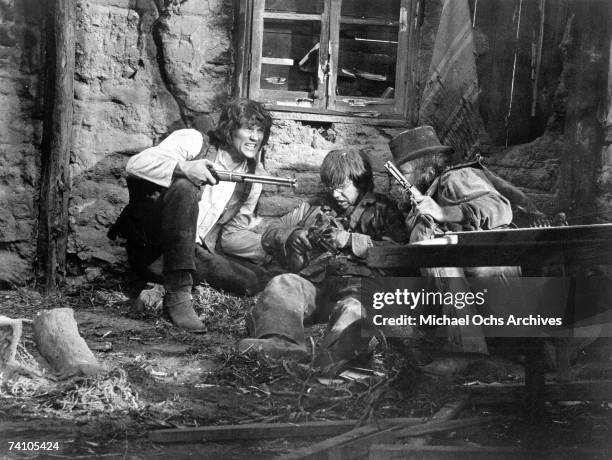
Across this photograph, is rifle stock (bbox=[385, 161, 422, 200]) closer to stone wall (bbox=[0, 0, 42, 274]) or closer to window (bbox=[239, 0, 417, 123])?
window (bbox=[239, 0, 417, 123])

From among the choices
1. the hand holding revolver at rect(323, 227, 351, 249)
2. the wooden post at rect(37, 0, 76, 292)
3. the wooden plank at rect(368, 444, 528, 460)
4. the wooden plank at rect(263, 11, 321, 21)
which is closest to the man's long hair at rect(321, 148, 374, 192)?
the hand holding revolver at rect(323, 227, 351, 249)

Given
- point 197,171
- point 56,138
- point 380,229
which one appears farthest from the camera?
point 56,138

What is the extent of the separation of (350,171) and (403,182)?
0.89 ft

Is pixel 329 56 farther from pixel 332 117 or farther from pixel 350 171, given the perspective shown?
pixel 350 171

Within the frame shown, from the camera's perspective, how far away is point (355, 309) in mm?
3775

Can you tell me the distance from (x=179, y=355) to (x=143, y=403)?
0.52 metres

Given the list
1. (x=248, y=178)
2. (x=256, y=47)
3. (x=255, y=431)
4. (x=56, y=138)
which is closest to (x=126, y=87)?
(x=56, y=138)

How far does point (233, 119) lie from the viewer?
169 inches

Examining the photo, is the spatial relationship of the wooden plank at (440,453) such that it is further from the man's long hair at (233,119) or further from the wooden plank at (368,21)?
the wooden plank at (368,21)

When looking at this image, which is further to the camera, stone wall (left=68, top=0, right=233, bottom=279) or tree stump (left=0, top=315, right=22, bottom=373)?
stone wall (left=68, top=0, right=233, bottom=279)

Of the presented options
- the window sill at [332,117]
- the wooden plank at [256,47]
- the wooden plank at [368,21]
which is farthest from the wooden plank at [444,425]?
the wooden plank at [368,21]

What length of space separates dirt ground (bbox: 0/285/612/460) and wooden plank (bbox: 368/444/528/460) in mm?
38

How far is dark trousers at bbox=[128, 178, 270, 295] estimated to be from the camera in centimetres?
412

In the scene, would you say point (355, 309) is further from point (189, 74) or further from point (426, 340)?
point (189, 74)
